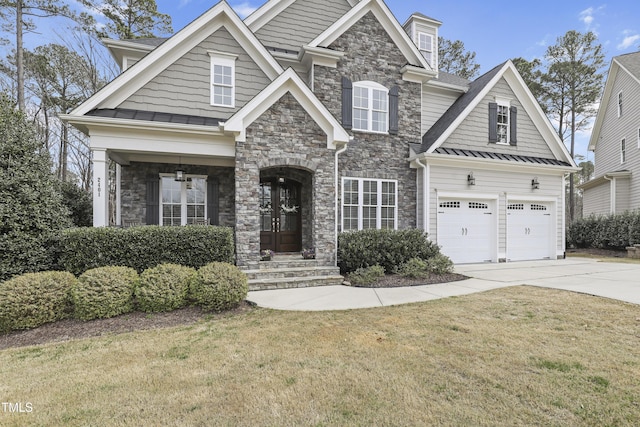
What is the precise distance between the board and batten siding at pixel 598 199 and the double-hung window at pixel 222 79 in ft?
68.8

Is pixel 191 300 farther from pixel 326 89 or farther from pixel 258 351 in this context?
pixel 326 89

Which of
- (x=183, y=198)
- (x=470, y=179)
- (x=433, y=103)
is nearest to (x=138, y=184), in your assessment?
(x=183, y=198)

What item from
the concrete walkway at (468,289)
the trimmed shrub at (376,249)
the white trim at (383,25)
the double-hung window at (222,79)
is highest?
the white trim at (383,25)

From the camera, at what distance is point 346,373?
3395 millimetres

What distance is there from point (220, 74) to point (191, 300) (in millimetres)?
6874

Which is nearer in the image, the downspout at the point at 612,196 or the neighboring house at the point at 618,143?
the neighboring house at the point at 618,143

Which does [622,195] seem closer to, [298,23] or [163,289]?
[298,23]

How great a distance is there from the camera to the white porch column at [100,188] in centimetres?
750

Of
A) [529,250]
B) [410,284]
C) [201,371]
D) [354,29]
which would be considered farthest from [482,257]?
[201,371]

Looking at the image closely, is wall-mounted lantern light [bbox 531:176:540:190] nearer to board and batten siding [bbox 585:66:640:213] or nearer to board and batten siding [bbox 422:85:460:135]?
board and batten siding [bbox 422:85:460:135]

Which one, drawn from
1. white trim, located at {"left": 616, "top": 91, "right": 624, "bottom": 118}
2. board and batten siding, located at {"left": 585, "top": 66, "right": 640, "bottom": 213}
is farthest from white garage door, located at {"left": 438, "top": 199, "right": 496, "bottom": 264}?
white trim, located at {"left": 616, "top": 91, "right": 624, "bottom": 118}

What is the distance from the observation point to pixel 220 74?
9.45 m

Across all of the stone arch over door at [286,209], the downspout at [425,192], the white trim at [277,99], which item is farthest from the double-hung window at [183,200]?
the downspout at [425,192]

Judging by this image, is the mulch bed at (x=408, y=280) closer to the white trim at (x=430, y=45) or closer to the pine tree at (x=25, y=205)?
the pine tree at (x=25, y=205)
